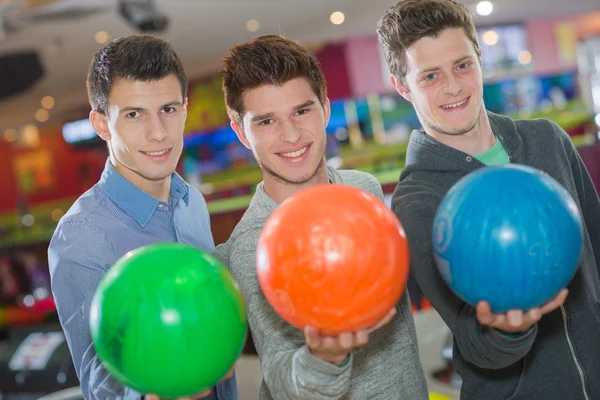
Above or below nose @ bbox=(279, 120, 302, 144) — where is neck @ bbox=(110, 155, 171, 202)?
below

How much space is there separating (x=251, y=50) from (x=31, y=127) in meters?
13.0

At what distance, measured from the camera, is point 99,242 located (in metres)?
1.82

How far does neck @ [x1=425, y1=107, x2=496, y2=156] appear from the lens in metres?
1.92

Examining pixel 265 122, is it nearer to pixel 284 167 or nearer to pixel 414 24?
pixel 284 167

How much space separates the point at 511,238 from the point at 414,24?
0.82 meters

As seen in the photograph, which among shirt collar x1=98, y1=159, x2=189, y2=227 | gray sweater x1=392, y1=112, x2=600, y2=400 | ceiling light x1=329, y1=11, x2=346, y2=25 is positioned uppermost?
ceiling light x1=329, y1=11, x2=346, y2=25

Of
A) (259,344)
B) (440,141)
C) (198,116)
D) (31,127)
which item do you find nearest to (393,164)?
(440,141)

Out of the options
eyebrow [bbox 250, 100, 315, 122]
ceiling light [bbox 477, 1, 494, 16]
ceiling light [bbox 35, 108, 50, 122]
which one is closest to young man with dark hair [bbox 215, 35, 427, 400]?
eyebrow [bbox 250, 100, 315, 122]

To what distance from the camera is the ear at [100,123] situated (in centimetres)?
204

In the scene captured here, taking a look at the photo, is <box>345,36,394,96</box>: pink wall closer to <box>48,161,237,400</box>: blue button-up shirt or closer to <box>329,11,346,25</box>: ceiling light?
<box>329,11,346,25</box>: ceiling light

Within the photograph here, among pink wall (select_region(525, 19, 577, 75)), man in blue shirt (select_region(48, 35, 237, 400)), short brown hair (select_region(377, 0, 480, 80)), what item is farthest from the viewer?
pink wall (select_region(525, 19, 577, 75))

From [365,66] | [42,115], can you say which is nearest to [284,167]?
[365,66]

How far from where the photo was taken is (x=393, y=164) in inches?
249

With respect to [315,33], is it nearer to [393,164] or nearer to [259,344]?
[393,164]
